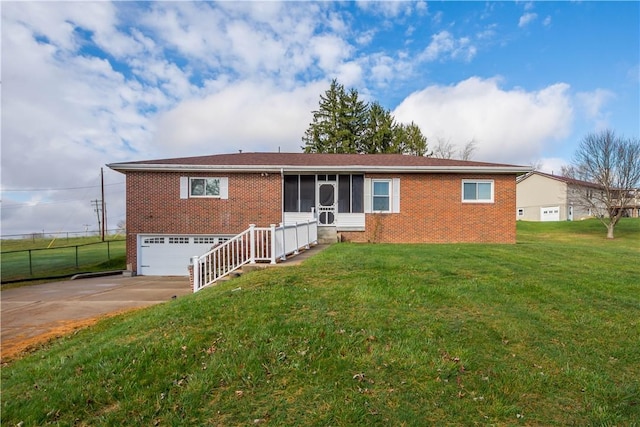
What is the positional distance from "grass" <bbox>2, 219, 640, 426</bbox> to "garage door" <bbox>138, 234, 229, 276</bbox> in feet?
30.6

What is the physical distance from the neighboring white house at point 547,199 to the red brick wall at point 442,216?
82.6ft

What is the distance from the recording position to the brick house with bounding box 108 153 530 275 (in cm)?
1423

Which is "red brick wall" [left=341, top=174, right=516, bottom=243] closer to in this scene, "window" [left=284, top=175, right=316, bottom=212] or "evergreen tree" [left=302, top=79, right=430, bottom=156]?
"window" [left=284, top=175, right=316, bottom=212]

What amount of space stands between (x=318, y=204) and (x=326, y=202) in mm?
371

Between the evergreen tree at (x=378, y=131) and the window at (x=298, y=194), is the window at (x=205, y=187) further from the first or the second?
the evergreen tree at (x=378, y=131)

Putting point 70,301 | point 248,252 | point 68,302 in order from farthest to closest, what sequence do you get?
point 70,301
point 68,302
point 248,252

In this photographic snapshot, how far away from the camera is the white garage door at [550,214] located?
3859 centimetres

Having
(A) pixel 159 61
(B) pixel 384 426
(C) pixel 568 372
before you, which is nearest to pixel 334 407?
(B) pixel 384 426

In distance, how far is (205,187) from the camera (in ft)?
47.5

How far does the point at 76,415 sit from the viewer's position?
270cm

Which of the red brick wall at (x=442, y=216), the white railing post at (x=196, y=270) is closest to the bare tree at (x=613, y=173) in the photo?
the red brick wall at (x=442, y=216)

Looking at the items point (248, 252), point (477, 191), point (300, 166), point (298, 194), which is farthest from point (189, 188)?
point (477, 191)

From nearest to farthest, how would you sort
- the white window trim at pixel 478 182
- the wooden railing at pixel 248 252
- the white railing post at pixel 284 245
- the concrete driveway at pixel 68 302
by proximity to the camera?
the concrete driveway at pixel 68 302
the wooden railing at pixel 248 252
the white railing post at pixel 284 245
the white window trim at pixel 478 182

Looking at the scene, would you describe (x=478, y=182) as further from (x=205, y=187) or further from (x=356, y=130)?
(x=356, y=130)
